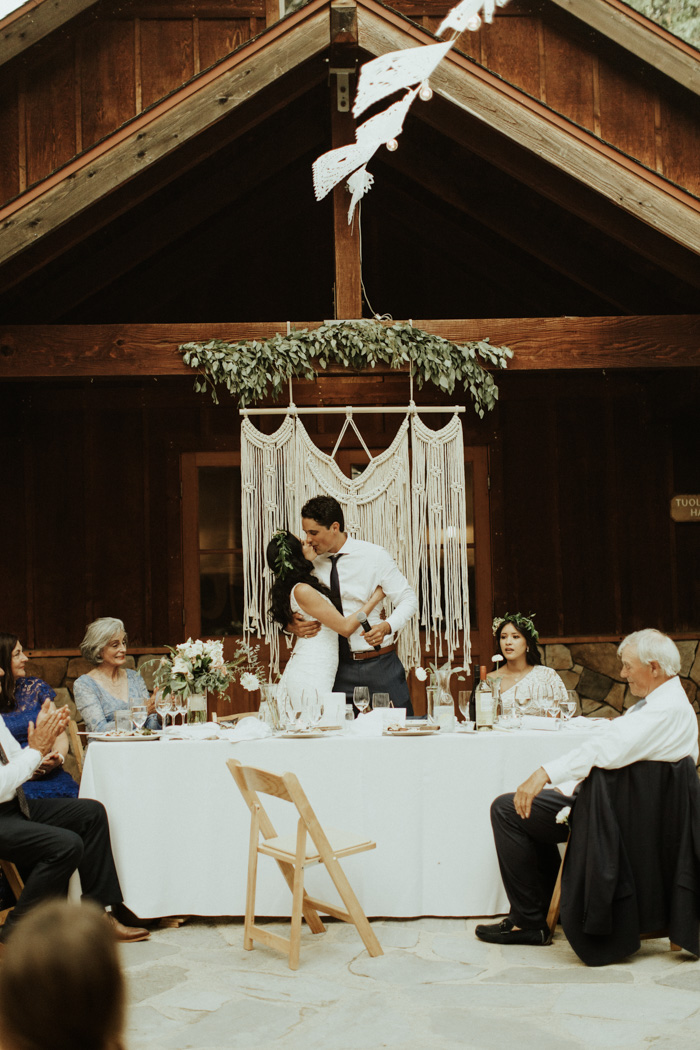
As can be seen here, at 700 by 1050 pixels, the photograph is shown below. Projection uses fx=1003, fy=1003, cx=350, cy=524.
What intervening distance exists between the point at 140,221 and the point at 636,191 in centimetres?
306

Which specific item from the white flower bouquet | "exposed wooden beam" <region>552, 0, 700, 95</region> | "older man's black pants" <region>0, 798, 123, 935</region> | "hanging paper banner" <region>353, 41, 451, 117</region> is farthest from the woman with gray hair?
"exposed wooden beam" <region>552, 0, 700, 95</region>

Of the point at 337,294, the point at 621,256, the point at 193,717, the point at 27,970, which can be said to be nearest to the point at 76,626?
the point at 193,717

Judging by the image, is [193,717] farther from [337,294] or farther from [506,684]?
[337,294]

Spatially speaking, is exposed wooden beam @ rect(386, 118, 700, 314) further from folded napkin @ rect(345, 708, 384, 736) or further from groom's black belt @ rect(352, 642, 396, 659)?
folded napkin @ rect(345, 708, 384, 736)

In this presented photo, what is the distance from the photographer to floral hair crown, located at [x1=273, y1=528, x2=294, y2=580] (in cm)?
504

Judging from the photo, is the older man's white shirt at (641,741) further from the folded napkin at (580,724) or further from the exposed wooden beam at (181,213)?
the exposed wooden beam at (181,213)

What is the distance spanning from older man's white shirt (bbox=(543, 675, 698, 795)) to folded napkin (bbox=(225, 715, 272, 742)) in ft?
4.28

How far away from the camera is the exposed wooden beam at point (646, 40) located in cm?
608

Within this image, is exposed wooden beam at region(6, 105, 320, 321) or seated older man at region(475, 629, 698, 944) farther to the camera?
exposed wooden beam at region(6, 105, 320, 321)

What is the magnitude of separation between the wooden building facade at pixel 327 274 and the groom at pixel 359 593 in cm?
112

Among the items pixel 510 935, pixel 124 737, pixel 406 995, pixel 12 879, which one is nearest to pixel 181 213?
pixel 124 737

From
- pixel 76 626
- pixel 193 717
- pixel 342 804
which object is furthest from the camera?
pixel 76 626

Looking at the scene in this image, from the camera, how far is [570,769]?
3434 mm

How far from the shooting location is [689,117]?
633 cm
